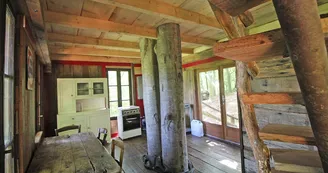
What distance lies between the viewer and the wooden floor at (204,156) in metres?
2.83

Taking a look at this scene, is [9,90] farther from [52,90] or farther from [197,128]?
[197,128]

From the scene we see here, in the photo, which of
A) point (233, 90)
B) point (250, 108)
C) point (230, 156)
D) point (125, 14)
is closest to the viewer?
point (250, 108)

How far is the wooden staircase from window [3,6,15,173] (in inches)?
53.1

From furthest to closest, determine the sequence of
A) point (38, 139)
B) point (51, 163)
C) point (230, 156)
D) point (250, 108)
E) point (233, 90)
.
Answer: point (233, 90)
point (230, 156)
point (38, 139)
point (51, 163)
point (250, 108)

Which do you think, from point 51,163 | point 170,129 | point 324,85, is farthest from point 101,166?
point 324,85

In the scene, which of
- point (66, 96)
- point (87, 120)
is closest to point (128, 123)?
point (87, 120)

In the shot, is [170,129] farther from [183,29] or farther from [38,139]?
[38,139]

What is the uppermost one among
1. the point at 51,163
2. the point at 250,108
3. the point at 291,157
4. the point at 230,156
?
the point at 250,108

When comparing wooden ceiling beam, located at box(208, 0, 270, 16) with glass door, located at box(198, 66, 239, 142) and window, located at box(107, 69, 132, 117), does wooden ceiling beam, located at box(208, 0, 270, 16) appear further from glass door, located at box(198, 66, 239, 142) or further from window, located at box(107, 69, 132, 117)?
window, located at box(107, 69, 132, 117)

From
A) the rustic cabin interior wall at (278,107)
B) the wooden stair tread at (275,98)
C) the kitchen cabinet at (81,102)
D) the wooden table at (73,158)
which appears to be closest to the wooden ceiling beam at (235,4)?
the wooden stair tread at (275,98)

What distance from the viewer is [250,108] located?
2.80ft

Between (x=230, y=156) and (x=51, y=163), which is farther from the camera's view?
(x=230, y=156)

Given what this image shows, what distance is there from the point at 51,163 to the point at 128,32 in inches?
71.2

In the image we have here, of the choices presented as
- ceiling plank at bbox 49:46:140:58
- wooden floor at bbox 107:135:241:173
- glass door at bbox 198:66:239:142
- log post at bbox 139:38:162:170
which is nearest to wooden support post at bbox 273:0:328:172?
log post at bbox 139:38:162:170
